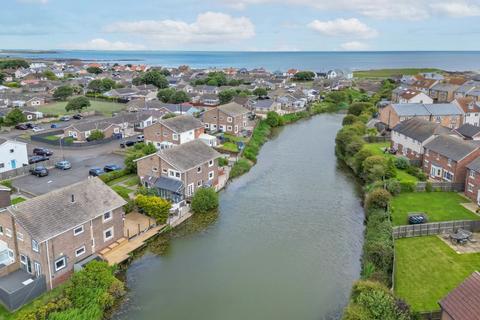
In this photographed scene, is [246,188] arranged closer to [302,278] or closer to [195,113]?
[302,278]

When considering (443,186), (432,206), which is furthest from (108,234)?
(443,186)

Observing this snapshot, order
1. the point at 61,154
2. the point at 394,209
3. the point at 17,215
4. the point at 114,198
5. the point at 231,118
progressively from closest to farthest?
the point at 17,215 → the point at 114,198 → the point at 394,209 → the point at 61,154 → the point at 231,118

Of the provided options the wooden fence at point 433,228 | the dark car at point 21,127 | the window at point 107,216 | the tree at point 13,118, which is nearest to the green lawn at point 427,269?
the wooden fence at point 433,228

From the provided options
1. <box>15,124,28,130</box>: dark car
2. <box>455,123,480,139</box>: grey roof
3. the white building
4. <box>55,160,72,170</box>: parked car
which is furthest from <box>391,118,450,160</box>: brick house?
<box>15,124,28,130</box>: dark car

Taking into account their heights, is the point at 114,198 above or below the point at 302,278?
above

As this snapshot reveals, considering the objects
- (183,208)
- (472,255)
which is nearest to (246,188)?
(183,208)

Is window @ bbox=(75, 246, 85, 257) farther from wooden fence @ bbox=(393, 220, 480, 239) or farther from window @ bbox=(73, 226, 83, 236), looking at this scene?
wooden fence @ bbox=(393, 220, 480, 239)

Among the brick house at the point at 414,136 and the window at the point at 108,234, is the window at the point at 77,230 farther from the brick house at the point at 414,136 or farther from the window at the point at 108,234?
the brick house at the point at 414,136
